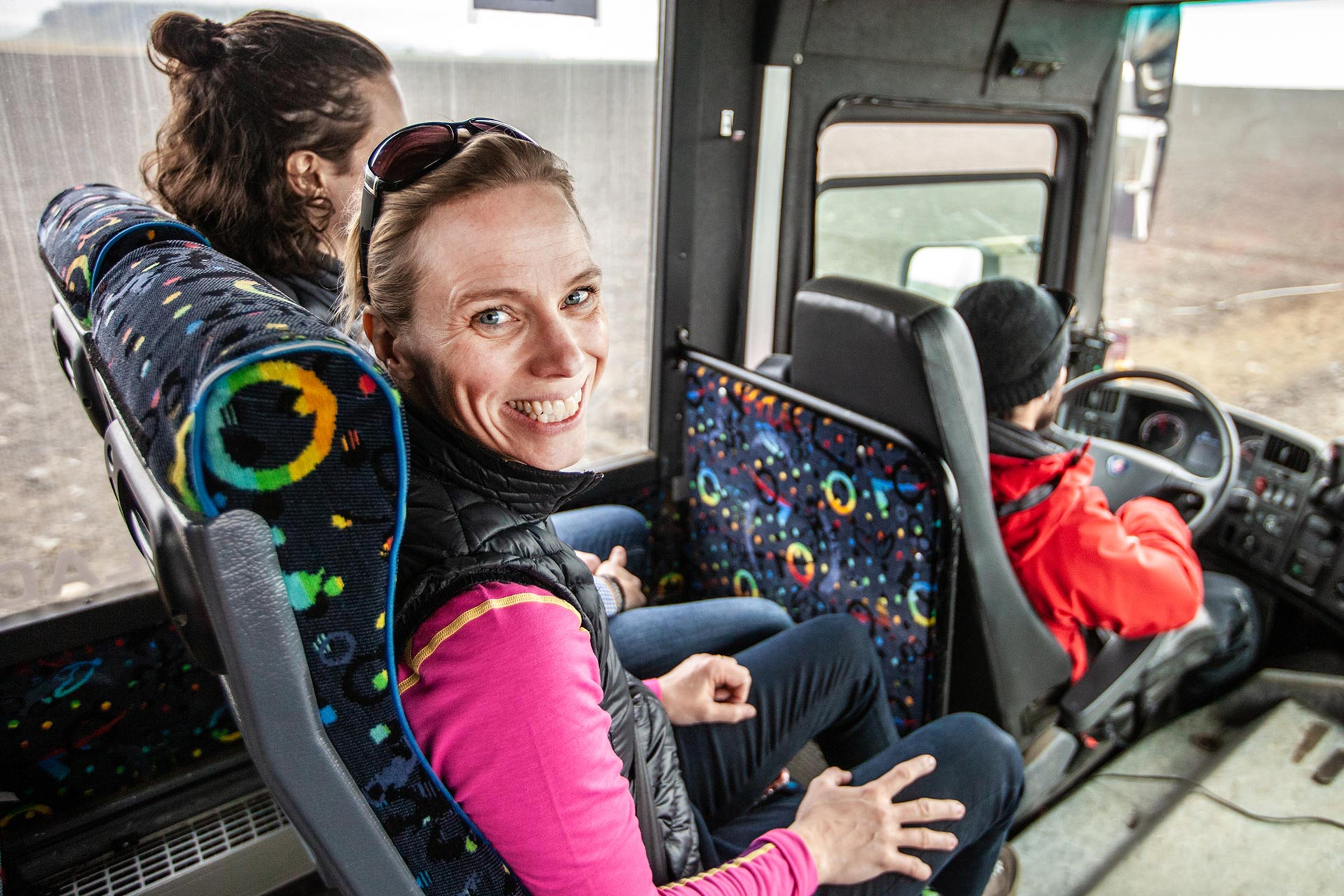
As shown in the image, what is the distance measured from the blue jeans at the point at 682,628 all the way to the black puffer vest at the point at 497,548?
58cm

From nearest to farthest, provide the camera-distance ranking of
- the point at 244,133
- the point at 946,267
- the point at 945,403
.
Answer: the point at 244,133 < the point at 945,403 < the point at 946,267

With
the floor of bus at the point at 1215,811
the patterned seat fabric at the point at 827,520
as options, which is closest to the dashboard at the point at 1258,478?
the floor of bus at the point at 1215,811

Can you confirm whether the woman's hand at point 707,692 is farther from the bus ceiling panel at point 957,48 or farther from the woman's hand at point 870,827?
the bus ceiling panel at point 957,48

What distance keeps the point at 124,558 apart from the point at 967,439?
1.69 metres

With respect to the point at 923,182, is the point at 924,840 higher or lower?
lower

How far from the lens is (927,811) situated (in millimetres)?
1299

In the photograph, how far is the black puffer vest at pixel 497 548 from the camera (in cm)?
82

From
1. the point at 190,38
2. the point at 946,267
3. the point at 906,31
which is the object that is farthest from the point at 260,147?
the point at 946,267

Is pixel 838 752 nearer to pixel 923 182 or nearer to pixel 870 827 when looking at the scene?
pixel 870 827

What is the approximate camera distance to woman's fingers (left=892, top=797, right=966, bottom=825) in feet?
4.19

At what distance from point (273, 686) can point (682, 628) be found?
1.24 m

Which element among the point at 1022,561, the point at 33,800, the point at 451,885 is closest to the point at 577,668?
the point at 451,885

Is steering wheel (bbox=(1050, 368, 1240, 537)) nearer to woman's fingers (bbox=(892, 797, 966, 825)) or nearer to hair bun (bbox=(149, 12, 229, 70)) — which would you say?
woman's fingers (bbox=(892, 797, 966, 825))

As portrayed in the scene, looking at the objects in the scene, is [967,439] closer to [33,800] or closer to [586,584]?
[586,584]
